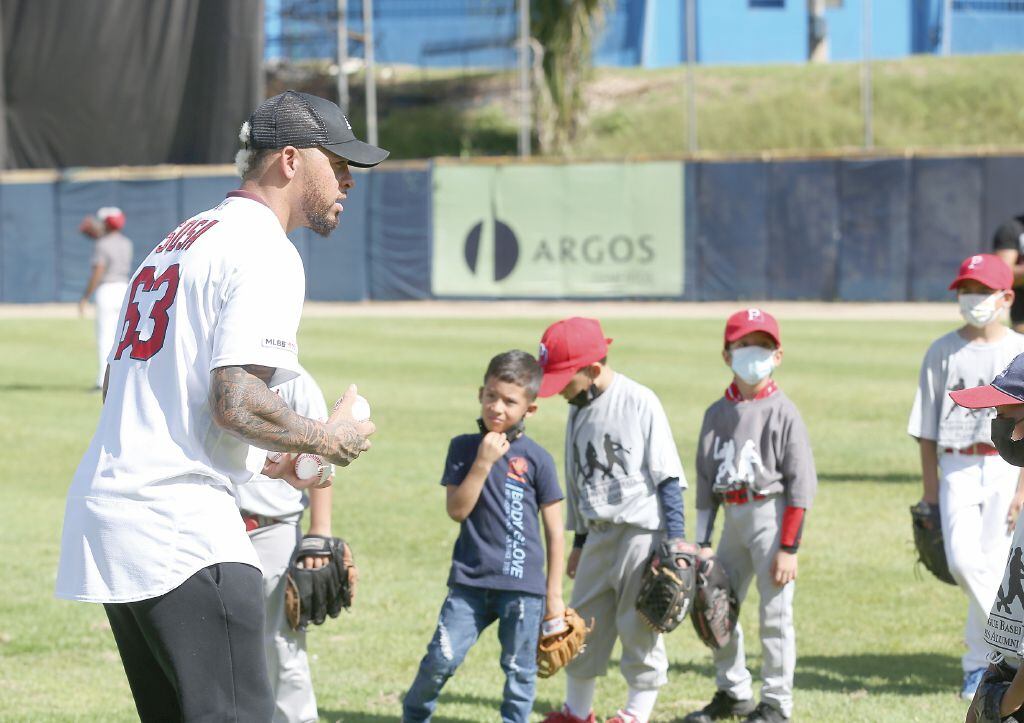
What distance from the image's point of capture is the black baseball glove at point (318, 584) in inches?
198

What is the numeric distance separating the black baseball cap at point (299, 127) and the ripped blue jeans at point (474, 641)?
2129mm

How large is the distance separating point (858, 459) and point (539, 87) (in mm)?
26079

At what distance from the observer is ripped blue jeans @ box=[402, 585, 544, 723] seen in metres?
5.05

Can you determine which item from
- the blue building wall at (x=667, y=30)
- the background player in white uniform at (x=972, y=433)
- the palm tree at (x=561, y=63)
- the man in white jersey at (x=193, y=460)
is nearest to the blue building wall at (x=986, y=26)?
the blue building wall at (x=667, y=30)

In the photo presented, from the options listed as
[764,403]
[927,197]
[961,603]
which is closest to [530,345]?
[927,197]

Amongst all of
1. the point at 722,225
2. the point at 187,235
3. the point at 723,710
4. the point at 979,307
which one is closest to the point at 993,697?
the point at 187,235

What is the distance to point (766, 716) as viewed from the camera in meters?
5.65

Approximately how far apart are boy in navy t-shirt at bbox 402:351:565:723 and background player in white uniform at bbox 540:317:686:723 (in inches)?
12.1

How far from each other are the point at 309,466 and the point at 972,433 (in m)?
3.69

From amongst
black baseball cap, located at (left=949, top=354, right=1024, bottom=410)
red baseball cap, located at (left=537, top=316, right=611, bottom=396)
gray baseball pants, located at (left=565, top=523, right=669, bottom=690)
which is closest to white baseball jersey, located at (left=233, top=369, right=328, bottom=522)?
red baseball cap, located at (left=537, top=316, right=611, bottom=396)

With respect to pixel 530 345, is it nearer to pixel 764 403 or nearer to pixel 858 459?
pixel 858 459

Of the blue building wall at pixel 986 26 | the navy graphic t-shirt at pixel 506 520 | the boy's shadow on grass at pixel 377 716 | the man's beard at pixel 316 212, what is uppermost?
the blue building wall at pixel 986 26

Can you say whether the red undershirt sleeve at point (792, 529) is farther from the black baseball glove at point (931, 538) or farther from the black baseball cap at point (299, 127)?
the black baseball cap at point (299, 127)

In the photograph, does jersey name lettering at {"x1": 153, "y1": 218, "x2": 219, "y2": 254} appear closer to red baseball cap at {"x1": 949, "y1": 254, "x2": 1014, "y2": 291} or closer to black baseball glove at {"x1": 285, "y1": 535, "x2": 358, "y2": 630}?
black baseball glove at {"x1": 285, "y1": 535, "x2": 358, "y2": 630}
